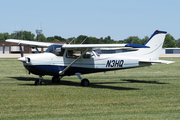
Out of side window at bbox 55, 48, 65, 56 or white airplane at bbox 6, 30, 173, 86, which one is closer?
white airplane at bbox 6, 30, 173, 86

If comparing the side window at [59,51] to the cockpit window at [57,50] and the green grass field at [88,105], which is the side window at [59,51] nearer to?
the cockpit window at [57,50]

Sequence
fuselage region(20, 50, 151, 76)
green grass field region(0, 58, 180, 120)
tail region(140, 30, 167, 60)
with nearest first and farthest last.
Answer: green grass field region(0, 58, 180, 120) → fuselage region(20, 50, 151, 76) → tail region(140, 30, 167, 60)

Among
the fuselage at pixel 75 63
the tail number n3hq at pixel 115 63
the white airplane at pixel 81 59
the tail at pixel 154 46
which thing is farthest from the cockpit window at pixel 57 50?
the tail at pixel 154 46

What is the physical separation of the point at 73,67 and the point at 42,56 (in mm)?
1848

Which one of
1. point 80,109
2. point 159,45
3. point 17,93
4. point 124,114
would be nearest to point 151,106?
point 124,114

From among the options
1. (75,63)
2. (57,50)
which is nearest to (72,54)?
(75,63)

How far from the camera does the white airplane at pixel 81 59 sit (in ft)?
47.1

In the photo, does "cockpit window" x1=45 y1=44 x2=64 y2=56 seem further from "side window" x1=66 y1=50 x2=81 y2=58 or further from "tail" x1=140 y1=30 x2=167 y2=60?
"tail" x1=140 y1=30 x2=167 y2=60

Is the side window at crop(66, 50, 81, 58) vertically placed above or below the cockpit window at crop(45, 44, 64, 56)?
below

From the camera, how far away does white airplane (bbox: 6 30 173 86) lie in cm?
1436

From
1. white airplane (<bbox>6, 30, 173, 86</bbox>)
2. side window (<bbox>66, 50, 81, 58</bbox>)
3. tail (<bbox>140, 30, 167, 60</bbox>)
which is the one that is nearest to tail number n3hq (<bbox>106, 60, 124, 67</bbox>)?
white airplane (<bbox>6, 30, 173, 86</bbox>)

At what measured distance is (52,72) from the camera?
48.8 feet

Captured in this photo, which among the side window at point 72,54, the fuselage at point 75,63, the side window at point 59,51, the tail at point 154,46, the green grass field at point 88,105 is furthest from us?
the tail at point 154,46

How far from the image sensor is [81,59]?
15.6 meters
